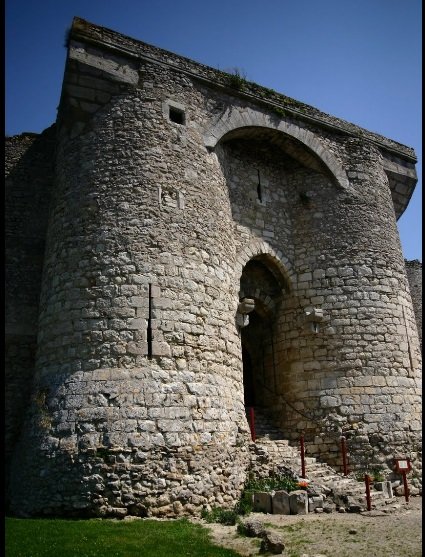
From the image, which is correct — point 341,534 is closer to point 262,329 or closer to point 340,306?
point 340,306

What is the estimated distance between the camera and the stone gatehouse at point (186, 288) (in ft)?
28.3

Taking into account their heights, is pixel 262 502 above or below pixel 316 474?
below

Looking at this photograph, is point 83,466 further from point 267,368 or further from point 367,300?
point 367,300

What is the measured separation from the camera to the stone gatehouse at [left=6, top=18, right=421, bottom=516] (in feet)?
28.3

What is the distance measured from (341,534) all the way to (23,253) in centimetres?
825

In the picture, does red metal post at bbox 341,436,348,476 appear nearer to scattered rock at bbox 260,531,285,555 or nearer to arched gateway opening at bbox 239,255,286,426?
arched gateway opening at bbox 239,255,286,426

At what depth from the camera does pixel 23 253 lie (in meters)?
11.6

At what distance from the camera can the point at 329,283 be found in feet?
42.4

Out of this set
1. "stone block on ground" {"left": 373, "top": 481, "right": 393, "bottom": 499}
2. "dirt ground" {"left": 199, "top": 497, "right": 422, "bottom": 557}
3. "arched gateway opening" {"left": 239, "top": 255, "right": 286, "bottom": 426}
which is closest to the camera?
"dirt ground" {"left": 199, "top": 497, "right": 422, "bottom": 557}

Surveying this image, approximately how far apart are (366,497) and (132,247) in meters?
5.99

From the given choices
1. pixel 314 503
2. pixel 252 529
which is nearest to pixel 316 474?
pixel 314 503

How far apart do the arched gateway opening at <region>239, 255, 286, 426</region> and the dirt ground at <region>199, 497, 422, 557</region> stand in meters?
4.33

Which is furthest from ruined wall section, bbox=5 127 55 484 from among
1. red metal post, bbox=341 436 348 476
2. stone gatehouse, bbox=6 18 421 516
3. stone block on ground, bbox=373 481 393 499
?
stone block on ground, bbox=373 481 393 499

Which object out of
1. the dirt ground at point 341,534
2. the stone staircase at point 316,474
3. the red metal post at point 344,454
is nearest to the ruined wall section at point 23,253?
the stone staircase at point 316,474
